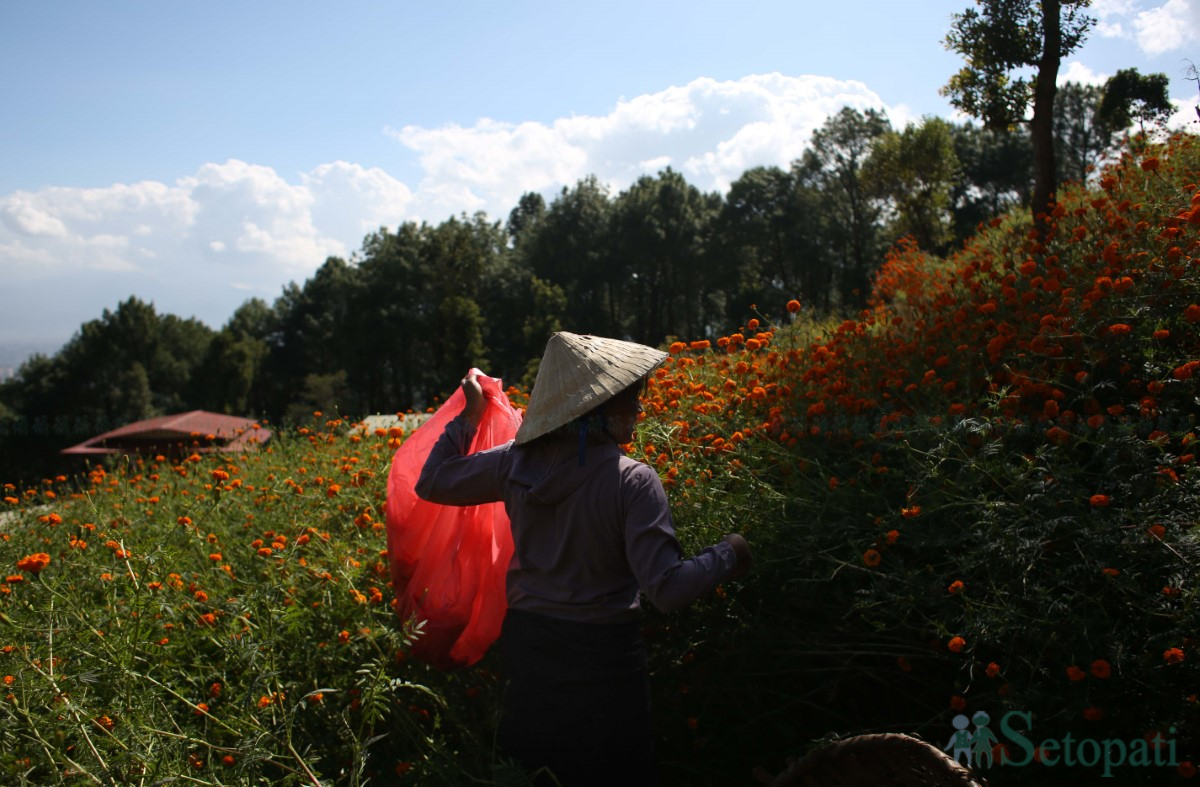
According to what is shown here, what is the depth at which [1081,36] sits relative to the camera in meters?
6.48

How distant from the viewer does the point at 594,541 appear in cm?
185

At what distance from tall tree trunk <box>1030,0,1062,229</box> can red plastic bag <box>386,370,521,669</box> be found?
5.55m

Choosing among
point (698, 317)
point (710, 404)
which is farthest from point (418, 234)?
point (710, 404)

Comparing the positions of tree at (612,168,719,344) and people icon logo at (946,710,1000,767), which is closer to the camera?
people icon logo at (946,710,1000,767)

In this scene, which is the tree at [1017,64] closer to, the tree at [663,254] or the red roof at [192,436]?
the red roof at [192,436]

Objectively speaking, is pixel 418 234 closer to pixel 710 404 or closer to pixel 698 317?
pixel 698 317

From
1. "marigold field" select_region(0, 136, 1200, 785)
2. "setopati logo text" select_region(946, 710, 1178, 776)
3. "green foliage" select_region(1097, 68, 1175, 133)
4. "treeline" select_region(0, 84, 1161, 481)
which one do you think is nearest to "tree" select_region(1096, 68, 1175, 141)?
"green foliage" select_region(1097, 68, 1175, 133)

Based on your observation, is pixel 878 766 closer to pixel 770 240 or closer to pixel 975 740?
pixel 975 740

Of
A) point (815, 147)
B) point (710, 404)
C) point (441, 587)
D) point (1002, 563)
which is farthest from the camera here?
point (815, 147)

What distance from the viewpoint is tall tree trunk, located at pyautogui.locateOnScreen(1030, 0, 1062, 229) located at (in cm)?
634

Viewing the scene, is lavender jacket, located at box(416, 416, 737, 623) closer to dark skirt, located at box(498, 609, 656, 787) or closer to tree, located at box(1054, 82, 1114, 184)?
dark skirt, located at box(498, 609, 656, 787)

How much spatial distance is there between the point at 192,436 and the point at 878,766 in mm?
5645

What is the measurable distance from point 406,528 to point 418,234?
37414 millimetres

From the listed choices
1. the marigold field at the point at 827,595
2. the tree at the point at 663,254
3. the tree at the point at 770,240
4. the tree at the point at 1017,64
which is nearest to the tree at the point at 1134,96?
the tree at the point at 1017,64
